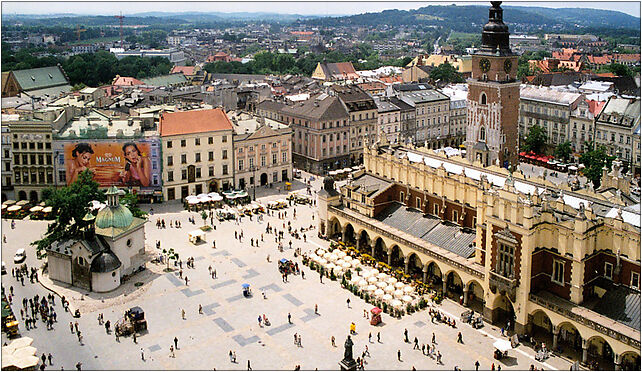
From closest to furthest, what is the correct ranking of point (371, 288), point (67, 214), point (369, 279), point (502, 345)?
point (502, 345) → point (371, 288) → point (369, 279) → point (67, 214)

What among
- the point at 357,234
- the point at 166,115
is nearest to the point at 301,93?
the point at 166,115

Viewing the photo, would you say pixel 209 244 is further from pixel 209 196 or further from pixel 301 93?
pixel 301 93

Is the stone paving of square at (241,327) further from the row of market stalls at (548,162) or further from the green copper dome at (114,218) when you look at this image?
the row of market stalls at (548,162)

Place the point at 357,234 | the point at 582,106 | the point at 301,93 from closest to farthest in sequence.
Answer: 1. the point at 357,234
2. the point at 582,106
3. the point at 301,93

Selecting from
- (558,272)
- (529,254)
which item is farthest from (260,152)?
(558,272)

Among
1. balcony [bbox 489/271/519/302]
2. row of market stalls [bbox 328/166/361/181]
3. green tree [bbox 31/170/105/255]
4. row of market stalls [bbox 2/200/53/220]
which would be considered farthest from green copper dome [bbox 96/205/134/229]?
row of market stalls [bbox 328/166/361/181]

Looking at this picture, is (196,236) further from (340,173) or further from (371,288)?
(340,173)
